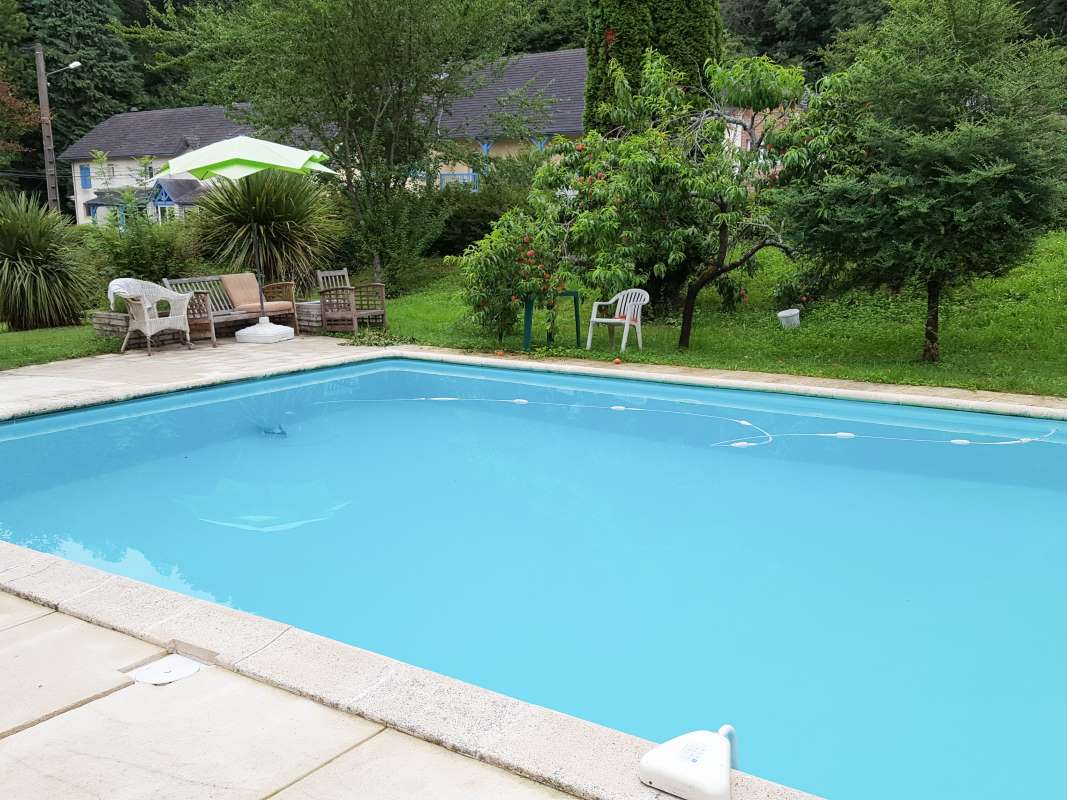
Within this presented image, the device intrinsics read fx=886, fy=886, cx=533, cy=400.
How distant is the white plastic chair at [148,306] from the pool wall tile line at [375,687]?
6.94 metres

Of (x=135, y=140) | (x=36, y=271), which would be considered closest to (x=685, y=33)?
(x=36, y=271)

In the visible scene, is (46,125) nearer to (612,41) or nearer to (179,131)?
(612,41)

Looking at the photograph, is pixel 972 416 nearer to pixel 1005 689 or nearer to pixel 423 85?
pixel 1005 689

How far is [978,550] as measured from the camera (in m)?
4.90

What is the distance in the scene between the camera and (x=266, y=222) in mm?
14039

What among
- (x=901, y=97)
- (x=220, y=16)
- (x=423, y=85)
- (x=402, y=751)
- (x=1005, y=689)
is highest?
(x=220, y=16)

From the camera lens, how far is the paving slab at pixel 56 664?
276cm

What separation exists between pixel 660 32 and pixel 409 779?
11.2 meters

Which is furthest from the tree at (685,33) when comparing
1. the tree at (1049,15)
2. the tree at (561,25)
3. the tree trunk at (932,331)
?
the tree at (561,25)

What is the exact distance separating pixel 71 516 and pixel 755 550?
4163mm

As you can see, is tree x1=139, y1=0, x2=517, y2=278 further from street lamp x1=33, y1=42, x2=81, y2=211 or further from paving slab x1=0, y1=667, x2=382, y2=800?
paving slab x1=0, y1=667, x2=382, y2=800

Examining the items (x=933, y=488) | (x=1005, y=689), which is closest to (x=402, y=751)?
(x=1005, y=689)

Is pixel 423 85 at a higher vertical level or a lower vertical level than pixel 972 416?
higher

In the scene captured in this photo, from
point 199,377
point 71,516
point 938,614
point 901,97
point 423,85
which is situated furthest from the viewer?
point 423,85
